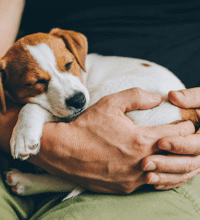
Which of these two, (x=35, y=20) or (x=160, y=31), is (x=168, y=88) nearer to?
(x=160, y=31)

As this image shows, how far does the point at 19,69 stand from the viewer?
140cm

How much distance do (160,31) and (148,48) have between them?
0.17 m

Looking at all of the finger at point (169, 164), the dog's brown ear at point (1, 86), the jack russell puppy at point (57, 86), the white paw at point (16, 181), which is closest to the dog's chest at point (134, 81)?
the jack russell puppy at point (57, 86)

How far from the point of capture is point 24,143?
1097 mm

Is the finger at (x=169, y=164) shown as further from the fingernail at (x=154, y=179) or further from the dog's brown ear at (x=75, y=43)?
the dog's brown ear at (x=75, y=43)

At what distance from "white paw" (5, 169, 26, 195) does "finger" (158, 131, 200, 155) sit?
2.91 feet

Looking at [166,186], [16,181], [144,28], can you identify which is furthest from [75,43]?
[166,186]

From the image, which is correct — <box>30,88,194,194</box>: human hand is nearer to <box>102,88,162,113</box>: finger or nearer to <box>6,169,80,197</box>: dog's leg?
<box>102,88,162,113</box>: finger

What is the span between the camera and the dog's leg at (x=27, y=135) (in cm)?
109

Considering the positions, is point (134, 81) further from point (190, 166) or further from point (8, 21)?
point (8, 21)

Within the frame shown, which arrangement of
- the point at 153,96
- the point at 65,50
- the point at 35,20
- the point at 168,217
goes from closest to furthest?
the point at 168,217 → the point at 153,96 → the point at 65,50 → the point at 35,20

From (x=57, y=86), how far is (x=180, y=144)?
0.82m

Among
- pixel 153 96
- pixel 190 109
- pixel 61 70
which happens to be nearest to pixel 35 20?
pixel 61 70

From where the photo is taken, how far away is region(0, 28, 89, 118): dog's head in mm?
1318
